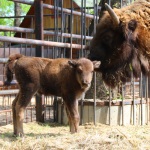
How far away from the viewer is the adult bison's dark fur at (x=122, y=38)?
17.5 feet

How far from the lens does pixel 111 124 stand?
25.4ft

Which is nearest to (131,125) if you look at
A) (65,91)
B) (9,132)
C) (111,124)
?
(111,124)

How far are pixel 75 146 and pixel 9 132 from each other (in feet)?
5.72

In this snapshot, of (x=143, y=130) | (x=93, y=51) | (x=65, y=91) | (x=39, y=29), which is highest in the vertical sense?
(x=39, y=29)

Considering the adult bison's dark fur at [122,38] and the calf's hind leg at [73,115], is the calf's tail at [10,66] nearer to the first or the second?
the calf's hind leg at [73,115]

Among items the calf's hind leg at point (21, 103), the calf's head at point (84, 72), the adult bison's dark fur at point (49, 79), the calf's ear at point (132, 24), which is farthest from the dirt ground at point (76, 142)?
the calf's ear at point (132, 24)

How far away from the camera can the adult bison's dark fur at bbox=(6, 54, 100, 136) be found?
20.4 ft

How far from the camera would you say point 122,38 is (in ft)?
17.7

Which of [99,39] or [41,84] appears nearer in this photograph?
[99,39]

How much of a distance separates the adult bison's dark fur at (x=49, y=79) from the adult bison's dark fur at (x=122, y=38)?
469mm

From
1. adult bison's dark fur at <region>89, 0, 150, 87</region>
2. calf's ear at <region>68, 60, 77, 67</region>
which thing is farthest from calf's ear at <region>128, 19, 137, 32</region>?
calf's ear at <region>68, 60, 77, 67</region>

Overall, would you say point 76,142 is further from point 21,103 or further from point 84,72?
point 84,72

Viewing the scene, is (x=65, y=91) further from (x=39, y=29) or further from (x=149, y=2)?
(x=149, y=2)

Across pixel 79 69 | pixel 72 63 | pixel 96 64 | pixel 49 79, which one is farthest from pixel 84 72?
pixel 96 64
